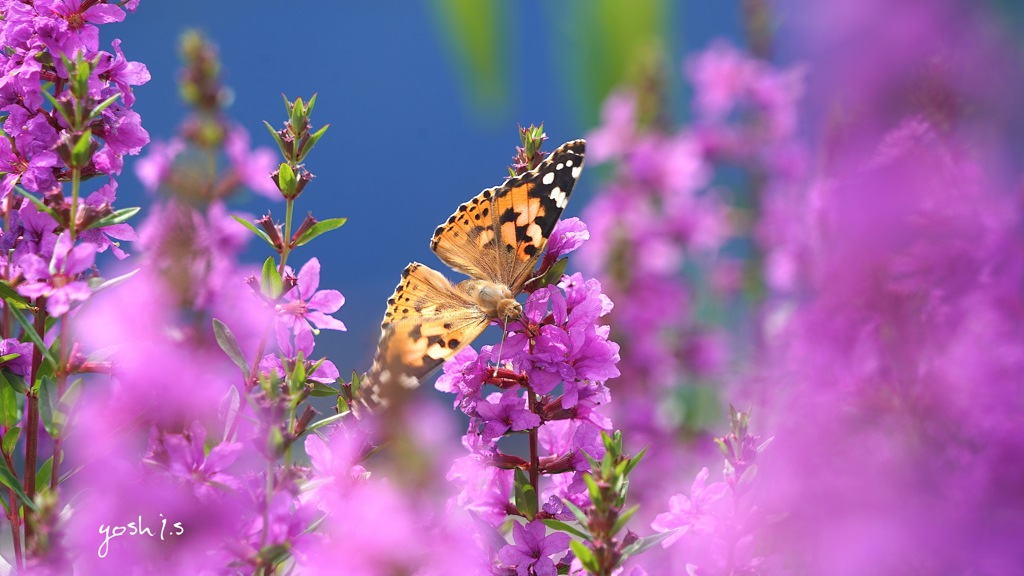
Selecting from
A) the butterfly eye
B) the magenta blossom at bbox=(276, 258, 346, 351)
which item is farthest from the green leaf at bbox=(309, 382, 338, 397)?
the butterfly eye

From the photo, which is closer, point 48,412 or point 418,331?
point 48,412

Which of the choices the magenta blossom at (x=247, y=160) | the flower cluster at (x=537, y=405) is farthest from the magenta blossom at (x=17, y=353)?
the magenta blossom at (x=247, y=160)

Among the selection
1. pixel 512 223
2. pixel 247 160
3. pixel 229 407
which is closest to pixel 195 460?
pixel 229 407

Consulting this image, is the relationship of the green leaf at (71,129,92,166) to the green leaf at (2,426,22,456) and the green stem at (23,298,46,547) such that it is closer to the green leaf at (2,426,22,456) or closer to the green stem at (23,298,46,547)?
the green stem at (23,298,46,547)

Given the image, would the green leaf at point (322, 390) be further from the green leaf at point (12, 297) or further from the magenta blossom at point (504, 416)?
the green leaf at point (12, 297)

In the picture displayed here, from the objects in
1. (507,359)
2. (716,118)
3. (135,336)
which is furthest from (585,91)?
(135,336)

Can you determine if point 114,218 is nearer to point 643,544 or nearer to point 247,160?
point 643,544
